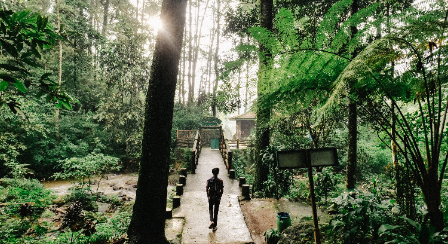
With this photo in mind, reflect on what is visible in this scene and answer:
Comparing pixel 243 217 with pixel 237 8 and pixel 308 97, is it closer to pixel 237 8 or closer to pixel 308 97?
pixel 308 97

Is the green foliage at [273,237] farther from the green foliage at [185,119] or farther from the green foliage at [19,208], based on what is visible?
the green foliage at [185,119]

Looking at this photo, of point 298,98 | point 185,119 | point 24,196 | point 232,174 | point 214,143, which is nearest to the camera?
point 298,98

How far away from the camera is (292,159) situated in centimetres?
286

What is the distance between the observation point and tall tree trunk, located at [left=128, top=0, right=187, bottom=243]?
3.97m

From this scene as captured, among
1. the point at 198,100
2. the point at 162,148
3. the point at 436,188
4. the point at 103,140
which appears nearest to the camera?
the point at 436,188

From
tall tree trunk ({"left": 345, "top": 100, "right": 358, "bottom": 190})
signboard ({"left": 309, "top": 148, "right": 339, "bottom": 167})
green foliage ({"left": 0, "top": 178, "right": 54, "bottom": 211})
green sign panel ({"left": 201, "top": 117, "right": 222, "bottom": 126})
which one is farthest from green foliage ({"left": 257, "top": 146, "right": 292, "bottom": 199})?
green sign panel ({"left": 201, "top": 117, "right": 222, "bottom": 126})

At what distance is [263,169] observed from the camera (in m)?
7.71

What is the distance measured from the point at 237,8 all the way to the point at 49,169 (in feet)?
49.6

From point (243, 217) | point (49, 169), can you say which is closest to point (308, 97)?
point (243, 217)

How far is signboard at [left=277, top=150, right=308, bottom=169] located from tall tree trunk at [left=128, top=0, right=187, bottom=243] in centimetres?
233

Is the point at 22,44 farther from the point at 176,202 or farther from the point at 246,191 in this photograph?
the point at 246,191

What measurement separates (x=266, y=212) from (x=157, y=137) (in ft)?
13.0

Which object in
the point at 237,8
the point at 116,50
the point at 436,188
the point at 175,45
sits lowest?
the point at 436,188

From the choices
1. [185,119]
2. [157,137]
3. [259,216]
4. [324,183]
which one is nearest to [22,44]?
[157,137]
